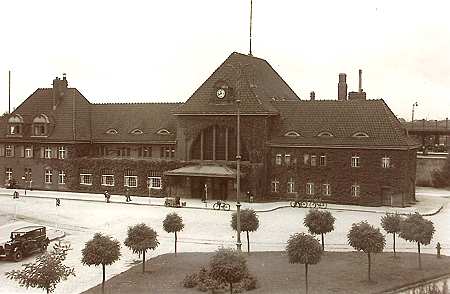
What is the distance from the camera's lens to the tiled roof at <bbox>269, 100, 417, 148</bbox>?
181 ft

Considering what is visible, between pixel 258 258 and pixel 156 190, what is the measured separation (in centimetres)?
3134

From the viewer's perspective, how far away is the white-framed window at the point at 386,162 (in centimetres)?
5422

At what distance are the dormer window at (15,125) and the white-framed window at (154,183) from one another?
1852cm

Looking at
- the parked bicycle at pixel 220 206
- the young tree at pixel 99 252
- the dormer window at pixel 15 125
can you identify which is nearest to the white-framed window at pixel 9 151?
the dormer window at pixel 15 125

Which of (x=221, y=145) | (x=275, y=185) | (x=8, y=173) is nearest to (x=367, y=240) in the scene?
(x=275, y=185)

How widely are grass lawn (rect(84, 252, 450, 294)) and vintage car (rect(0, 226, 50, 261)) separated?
21.8 feet

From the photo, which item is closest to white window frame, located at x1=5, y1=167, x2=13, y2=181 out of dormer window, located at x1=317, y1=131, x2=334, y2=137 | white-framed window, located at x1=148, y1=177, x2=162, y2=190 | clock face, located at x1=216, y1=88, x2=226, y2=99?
white-framed window, located at x1=148, y1=177, x2=162, y2=190

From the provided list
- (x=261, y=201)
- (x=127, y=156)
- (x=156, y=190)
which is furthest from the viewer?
(x=127, y=156)

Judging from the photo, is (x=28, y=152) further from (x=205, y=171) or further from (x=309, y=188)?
(x=309, y=188)

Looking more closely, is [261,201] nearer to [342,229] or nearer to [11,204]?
[342,229]

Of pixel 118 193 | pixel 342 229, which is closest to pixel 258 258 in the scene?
pixel 342 229

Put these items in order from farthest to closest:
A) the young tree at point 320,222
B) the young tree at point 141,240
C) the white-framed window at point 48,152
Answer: the white-framed window at point 48,152, the young tree at point 320,222, the young tree at point 141,240

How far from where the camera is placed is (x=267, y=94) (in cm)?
6359

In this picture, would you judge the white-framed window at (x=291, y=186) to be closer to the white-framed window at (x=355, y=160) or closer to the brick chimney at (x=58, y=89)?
the white-framed window at (x=355, y=160)
